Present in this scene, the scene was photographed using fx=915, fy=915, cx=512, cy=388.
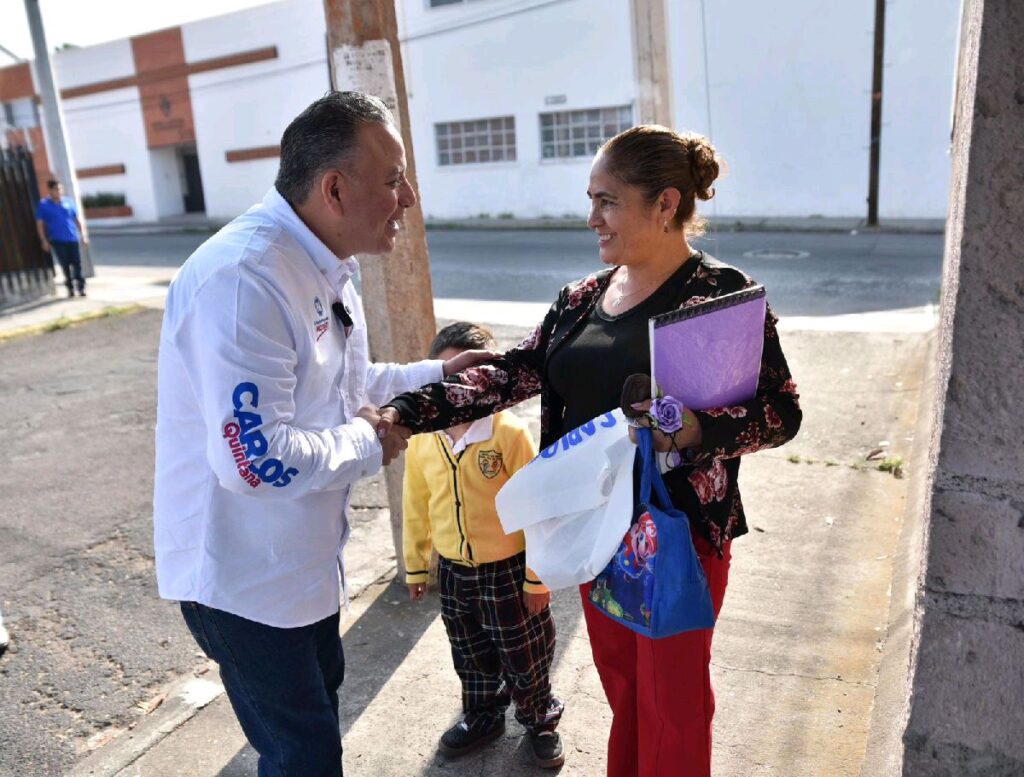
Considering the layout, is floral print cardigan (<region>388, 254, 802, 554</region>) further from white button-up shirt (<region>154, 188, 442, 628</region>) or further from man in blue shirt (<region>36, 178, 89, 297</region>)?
man in blue shirt (<region>36, 178, 89, 297</region>)

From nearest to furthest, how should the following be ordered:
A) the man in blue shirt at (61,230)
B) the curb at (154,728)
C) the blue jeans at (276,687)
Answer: the blue jeans at (276,687) → the curb at (154,728) → the man in blue shirt at (61,230)

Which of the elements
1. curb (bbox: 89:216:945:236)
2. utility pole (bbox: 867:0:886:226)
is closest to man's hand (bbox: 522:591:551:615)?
curb (bbox: 89:216:945:236)

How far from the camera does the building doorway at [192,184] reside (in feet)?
102

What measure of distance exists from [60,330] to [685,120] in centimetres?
1306

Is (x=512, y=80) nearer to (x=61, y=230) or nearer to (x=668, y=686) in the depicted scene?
(x=61, y=230)

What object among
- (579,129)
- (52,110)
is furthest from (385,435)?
(579,129)

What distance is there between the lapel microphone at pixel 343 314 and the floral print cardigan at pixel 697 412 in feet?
0.99

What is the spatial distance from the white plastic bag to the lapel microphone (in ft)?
1.90

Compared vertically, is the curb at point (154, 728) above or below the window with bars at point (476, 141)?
below

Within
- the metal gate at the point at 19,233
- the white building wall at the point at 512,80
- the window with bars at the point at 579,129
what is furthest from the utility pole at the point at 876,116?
the metal gate at the point at 19,233

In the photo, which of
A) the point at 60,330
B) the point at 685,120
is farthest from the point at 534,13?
the point at 60,330

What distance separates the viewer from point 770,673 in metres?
3.42

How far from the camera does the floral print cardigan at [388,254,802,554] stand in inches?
88.1

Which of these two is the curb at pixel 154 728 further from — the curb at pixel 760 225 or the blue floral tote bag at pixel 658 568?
the curb at pixel 760 225
